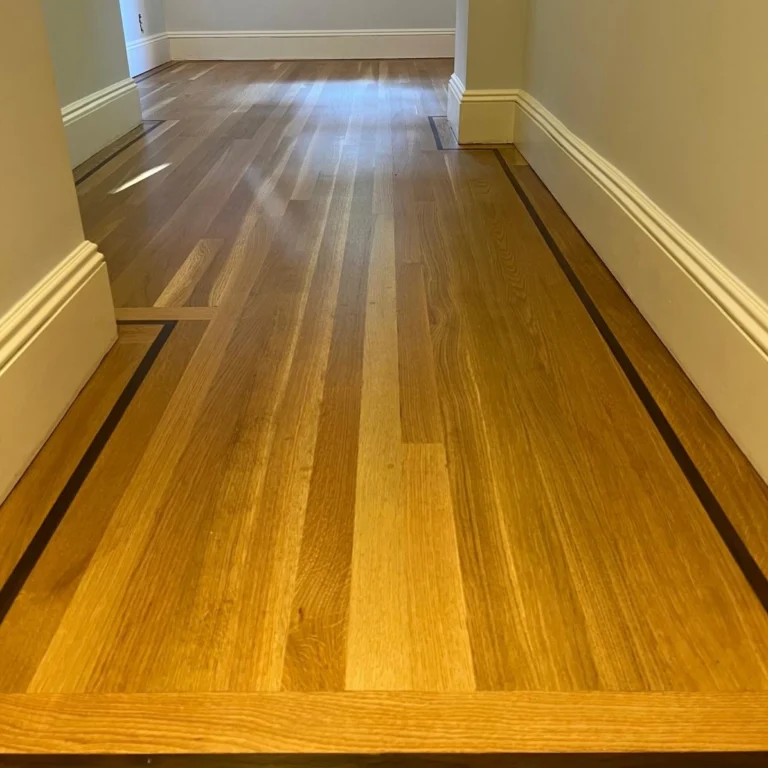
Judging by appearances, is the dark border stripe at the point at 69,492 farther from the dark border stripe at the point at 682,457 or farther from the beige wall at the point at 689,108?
the beige wall at the point at 689,108

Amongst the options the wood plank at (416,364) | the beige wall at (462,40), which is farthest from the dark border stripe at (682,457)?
the beige wall at (462,40)

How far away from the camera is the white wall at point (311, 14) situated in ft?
18.6

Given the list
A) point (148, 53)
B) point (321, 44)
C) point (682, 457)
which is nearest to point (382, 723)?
point (682, 457)

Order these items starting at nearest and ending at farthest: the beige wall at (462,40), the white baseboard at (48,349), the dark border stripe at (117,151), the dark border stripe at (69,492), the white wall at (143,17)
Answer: the dark border stripe at (69,492), the white baseboard at (48,349), the dark border stripe at (117,151), the beige wall at (462,40), the white wall at (143,17)

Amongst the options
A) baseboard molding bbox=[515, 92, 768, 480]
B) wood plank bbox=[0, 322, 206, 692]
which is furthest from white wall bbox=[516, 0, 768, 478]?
wood plank bbox=[0, 322, 206, 692]

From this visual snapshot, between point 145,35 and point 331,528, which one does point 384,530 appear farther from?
point 145,35

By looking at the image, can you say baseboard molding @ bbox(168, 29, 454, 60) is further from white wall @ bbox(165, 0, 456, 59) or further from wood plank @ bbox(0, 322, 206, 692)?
wood plank @ bbox(0, 322, 206, 692)

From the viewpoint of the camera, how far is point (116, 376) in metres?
1.34

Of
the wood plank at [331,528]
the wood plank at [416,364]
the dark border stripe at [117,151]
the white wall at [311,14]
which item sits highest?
the white wall at [311,14]

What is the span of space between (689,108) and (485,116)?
171 centimetres

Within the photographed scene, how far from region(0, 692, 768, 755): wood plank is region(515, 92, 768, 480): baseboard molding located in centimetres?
44

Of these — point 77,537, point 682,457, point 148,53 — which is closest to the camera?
point 77,537

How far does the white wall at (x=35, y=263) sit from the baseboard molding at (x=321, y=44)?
5.03 meters

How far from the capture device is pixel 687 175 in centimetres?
137
